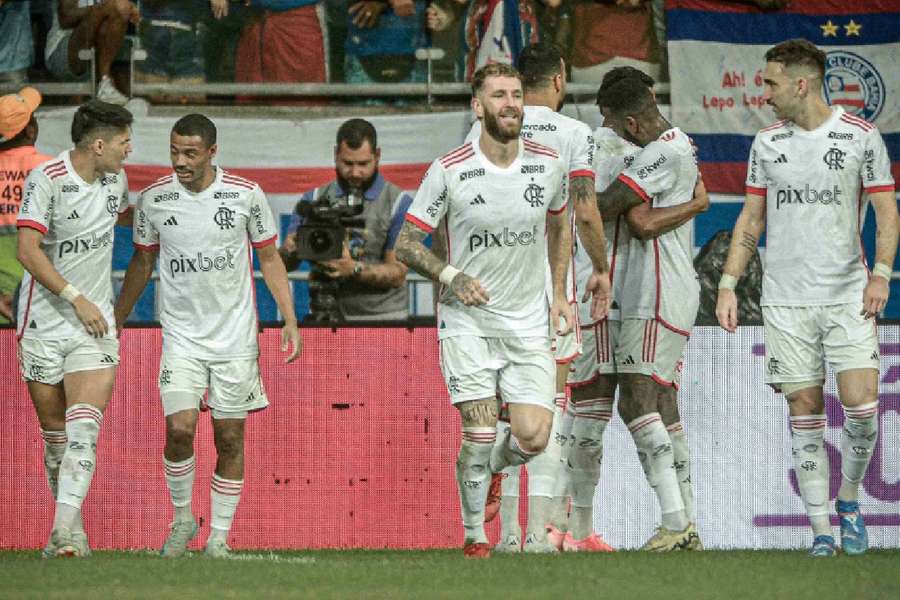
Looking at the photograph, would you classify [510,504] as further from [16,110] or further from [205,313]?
[16,110]

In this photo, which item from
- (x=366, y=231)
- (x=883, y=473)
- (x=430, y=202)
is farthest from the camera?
(x=366, y=231)

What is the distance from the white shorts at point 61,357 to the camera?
9.01 meters

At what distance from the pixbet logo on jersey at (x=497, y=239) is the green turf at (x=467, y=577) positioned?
4.77 feet

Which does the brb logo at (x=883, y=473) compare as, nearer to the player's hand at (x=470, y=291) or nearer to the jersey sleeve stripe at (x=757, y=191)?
the jersey sleeve stripe at (x=757, y=191)

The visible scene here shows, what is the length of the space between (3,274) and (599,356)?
499cm

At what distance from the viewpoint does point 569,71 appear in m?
14.6

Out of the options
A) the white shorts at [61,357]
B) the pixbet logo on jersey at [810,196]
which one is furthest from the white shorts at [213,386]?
the pixbet logo on jersey at [810,196]

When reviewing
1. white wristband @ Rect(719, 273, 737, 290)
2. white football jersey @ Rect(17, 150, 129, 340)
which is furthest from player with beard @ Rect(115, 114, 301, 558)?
white wristband @ Rect(719, 273, 737, 290)

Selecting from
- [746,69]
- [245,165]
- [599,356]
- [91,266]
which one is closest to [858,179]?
[599,356]

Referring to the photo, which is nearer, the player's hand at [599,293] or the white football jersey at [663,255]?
the player's hand at [599,293]

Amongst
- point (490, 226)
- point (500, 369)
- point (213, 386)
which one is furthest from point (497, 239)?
point (213, 386)

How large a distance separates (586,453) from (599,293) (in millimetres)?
941

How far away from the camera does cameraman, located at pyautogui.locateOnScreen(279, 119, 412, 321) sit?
10.5 metres

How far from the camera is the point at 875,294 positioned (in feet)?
27.9
